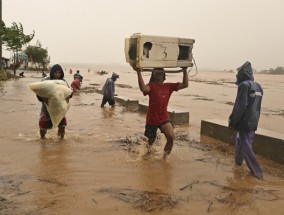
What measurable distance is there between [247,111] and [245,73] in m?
0.55

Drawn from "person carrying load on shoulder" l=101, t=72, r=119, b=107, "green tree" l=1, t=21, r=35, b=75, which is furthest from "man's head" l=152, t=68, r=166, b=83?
"green tree" l=1, t=21, r=35, b=75

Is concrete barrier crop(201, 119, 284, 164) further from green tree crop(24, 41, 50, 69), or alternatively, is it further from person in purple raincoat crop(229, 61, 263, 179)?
green tree crop(24, 41, 50, 69)

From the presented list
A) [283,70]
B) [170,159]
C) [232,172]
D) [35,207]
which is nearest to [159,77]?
[170,159]

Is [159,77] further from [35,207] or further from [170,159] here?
[35,207]

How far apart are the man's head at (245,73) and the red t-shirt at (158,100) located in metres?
0.99

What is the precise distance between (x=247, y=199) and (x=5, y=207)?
8.96ft

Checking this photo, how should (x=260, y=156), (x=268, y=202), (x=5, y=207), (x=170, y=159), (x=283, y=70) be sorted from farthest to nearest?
1. (x=283, y=70)
2. (x=260, y=156)
3. (x=170, y=159)
4. (x=268, y=202)
5. (x=5, y=207)

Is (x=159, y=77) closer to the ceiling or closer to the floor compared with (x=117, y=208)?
closer to the ceiling

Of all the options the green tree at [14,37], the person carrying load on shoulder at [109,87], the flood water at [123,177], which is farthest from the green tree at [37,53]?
the flood water at [123,177]

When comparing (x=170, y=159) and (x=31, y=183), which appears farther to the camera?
(x=170, y=159)

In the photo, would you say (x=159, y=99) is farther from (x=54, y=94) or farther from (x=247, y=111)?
(x=54, y=94)

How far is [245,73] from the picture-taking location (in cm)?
519

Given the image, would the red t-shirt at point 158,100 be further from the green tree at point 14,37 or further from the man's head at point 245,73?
the green tree at point 14,37

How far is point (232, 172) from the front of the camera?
543cm
